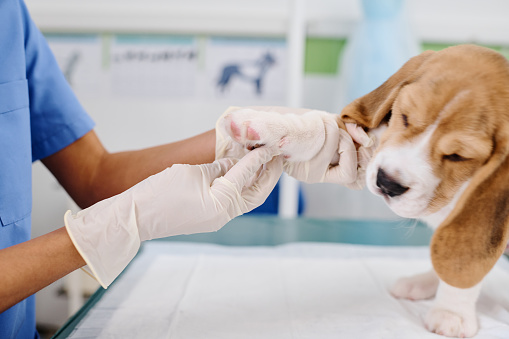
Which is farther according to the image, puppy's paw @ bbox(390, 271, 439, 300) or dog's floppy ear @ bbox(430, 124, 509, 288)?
puppy's paw @ bbox(390, 271, 439, 300)

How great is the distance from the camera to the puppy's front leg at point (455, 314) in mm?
844

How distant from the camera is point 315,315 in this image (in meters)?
0.93

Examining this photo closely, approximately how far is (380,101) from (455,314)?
443mm

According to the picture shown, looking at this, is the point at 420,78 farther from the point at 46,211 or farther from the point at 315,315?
the point at 46,211

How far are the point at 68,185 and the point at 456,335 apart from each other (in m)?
0.90

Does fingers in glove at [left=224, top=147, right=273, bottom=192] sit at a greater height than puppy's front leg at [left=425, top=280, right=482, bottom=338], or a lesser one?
greater

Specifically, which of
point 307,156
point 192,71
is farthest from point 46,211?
point 307,156

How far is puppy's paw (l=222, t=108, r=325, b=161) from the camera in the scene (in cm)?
73

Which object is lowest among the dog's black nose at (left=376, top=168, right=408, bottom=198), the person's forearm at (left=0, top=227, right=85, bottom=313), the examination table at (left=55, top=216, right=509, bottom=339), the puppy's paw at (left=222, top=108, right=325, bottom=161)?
the examination table at (left=55, top=216, right=509, bottom=339)

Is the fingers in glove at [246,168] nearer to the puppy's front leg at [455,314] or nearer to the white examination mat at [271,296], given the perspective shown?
the white examination mat at [271,296]

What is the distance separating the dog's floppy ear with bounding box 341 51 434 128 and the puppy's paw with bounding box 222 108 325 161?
8 centimetres

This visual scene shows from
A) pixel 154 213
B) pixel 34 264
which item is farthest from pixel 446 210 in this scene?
pixel 34 264

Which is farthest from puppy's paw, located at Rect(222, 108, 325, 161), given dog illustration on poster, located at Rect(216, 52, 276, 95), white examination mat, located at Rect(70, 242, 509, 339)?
dog illustration on poster, located at Rect(216, 52, 276, 95)

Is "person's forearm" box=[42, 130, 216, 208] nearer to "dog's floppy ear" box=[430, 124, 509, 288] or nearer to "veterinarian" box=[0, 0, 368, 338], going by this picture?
"veterinarian" box=[0, 0, 368, 338]
